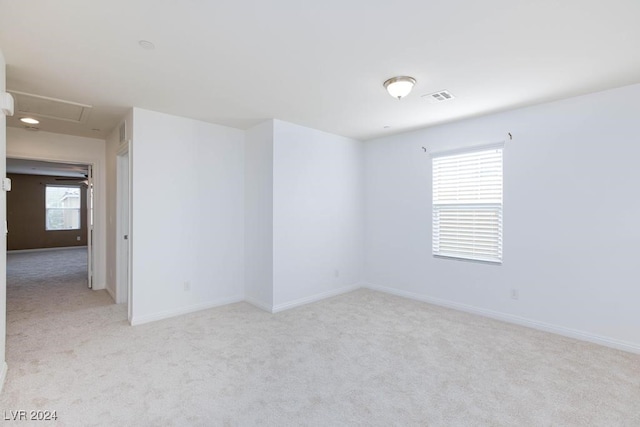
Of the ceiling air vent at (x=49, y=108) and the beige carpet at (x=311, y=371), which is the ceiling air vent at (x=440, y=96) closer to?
the beige carpet at (x=311, y=371)

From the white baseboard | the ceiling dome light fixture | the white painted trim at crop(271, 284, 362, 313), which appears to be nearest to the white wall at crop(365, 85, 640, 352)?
the white baseboard

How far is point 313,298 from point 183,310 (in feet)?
5.75

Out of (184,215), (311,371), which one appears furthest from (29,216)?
(311,371)

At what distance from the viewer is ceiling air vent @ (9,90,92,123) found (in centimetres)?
324

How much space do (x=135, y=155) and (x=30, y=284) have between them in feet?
13.0

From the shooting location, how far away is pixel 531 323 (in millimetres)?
3545

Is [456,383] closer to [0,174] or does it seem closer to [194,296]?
[194,296]

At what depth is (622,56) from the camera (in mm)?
2391

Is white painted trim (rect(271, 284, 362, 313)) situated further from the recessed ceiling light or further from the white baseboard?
the recessed ceiling light

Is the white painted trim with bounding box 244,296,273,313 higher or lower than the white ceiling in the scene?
lower

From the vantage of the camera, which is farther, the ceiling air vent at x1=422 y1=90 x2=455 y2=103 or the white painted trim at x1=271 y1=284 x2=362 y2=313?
the white painted trim at x1=271 y1=284 x2=362 y2=313

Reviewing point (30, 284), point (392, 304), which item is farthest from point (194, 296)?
point (30, 284)

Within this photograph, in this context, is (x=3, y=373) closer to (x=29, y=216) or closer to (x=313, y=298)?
(x=313, y=298)

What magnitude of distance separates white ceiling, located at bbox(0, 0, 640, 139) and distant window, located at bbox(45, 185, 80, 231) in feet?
29.6
